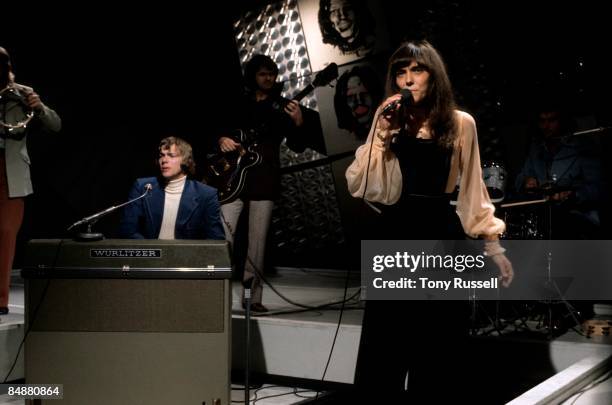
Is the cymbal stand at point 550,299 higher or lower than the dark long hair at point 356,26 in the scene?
lower

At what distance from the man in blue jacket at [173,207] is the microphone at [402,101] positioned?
77.7 inches

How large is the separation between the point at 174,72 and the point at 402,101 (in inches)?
210

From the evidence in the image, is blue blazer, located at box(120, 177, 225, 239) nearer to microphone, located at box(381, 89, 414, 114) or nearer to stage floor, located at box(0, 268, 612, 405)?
stage floor, located at box(0, 268, 612, 405)

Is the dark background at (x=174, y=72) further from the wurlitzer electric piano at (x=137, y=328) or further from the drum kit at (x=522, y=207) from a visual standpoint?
the wurlitzer electric piano at (x=137, y=328)

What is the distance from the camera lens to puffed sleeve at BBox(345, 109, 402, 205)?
2.26 meters

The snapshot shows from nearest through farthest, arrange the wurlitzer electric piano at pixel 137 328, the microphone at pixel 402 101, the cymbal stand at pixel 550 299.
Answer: the microphone at pixel 402 101
the wurlitzer electric piano at pixel 137 328
the cymbal stand at pixel 550 299

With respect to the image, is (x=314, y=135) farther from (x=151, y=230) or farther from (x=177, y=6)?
(x=151, y=230)

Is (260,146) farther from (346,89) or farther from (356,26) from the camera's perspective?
(356,26)

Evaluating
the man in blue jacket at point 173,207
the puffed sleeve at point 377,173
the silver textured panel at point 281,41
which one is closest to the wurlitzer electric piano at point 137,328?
the man in blue jacket at point 173,207

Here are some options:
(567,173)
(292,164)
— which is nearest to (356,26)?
(292,164)

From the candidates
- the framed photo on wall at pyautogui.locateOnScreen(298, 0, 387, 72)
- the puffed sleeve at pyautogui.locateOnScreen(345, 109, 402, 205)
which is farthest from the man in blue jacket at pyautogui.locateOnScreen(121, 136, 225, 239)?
the framed photo on wall at pyautogui.locateOnScreen(298, 0, 387, 72)

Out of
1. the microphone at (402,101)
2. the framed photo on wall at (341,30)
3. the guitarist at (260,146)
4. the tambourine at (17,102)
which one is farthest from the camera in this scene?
the framed photo on wall at (341,30)

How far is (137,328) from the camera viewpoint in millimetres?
3121

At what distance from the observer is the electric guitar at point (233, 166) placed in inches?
178
